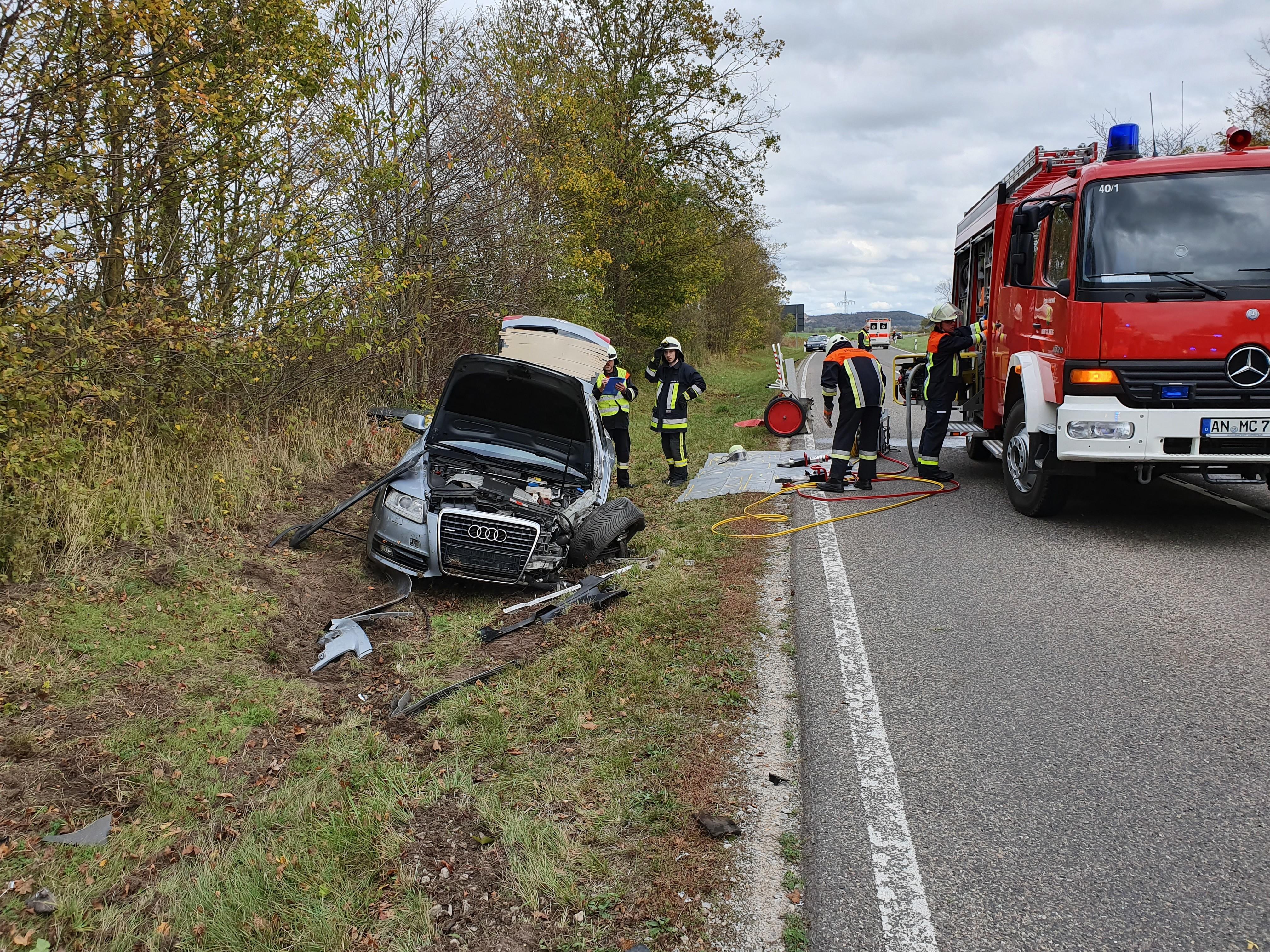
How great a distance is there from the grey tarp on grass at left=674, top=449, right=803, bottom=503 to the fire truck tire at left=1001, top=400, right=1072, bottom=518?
2382 millimetres

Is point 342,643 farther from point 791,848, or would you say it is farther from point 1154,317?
point 1154,317

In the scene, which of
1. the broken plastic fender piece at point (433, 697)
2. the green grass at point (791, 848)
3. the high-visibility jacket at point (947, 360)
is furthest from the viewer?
the high-visibility jacket at point (947, 360)

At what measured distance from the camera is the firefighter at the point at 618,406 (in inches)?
→ 376

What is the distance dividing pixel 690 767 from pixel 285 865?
1.51 metres

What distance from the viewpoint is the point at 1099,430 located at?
613 centimetres

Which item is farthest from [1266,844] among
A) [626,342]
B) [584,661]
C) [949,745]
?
[626,342]

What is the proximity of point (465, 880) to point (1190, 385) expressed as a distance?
19.2 ft

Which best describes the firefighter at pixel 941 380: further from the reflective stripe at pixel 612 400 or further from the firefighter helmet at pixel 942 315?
the reflective stripe at pixel 612 400

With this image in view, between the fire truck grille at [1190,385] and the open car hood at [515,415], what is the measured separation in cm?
A: 418

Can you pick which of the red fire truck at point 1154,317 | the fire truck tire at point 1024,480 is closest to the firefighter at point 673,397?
the fire truck tire at point 1024,480

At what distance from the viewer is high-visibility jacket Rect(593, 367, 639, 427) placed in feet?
31.2

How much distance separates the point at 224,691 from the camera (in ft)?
13.8

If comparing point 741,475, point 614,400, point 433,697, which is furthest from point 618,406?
point 433,697

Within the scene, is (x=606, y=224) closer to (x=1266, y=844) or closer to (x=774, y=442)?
(x=774, y=442)
